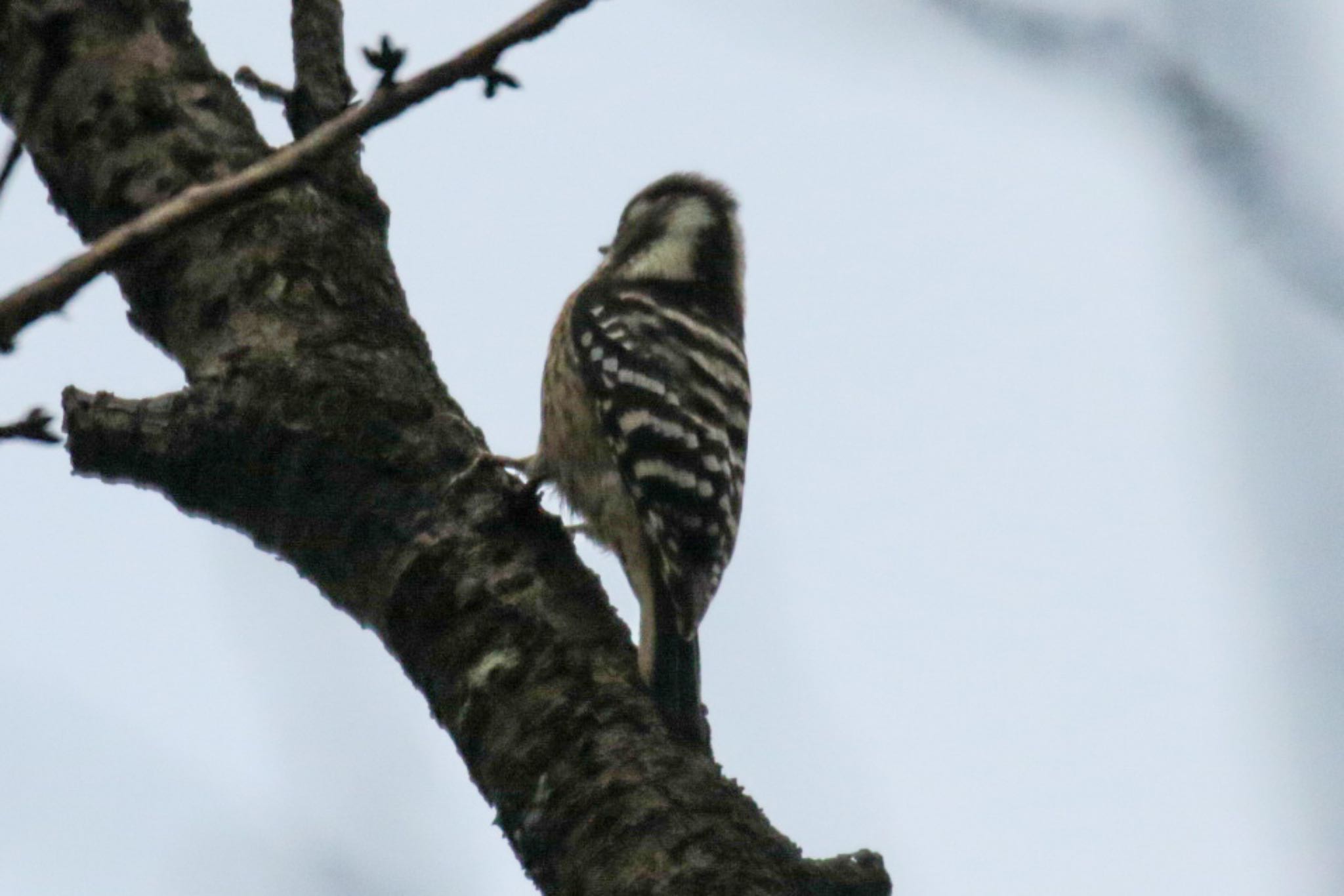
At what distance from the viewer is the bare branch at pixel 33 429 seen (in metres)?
2.00

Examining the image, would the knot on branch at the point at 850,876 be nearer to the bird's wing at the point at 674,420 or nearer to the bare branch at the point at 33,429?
the bare branch at the point at 33,429

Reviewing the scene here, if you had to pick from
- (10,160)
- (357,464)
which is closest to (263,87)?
(357,464)

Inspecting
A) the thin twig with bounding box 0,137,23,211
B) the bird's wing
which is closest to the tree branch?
the bird's wing

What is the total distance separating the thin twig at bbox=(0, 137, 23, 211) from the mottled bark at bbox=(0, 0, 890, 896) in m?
0.44

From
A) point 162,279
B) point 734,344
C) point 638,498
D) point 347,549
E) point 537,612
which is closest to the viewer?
point 537,612

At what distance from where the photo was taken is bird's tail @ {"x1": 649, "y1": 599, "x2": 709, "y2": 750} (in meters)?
2.80

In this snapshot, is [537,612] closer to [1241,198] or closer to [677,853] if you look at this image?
[677,853]

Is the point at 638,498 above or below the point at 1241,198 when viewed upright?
above

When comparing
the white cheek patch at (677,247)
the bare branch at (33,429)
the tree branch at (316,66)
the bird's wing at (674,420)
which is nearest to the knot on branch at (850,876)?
the bare branch at (33,429)

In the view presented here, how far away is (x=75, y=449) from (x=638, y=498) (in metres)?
1.65

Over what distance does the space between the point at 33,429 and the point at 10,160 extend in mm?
303

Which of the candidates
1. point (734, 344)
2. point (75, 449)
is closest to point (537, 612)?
point (75, 449)

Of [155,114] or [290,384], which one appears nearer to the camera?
[290,384]

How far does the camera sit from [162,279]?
139 inches
